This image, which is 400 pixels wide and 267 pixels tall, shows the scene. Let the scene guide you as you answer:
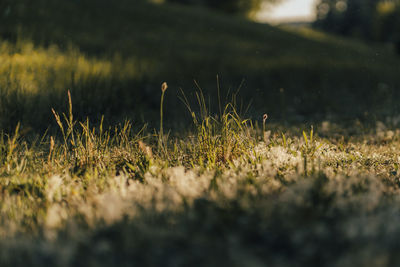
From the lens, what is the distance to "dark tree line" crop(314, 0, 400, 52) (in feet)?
132

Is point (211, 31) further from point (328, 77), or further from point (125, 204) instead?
point (125, 204)

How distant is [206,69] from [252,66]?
3.97 ft

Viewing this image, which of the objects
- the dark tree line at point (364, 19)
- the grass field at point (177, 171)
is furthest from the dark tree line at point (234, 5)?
the grass field at point (177, 171)

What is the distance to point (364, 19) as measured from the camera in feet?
151

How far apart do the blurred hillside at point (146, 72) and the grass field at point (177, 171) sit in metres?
0.04

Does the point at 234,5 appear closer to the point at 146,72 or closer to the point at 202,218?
the point at 146,72

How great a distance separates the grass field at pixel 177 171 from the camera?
1.52m

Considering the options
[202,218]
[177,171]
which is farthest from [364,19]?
[202,218]

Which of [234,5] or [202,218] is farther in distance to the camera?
[234,5]

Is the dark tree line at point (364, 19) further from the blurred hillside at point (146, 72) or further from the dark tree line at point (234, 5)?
the blurred hillside at point (146, 72)

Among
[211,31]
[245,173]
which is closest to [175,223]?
[245,173]

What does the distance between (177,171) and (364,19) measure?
167 ft

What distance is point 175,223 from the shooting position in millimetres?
1710

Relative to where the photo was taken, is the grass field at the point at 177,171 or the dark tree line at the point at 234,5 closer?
the grass field at the point at 177,171
